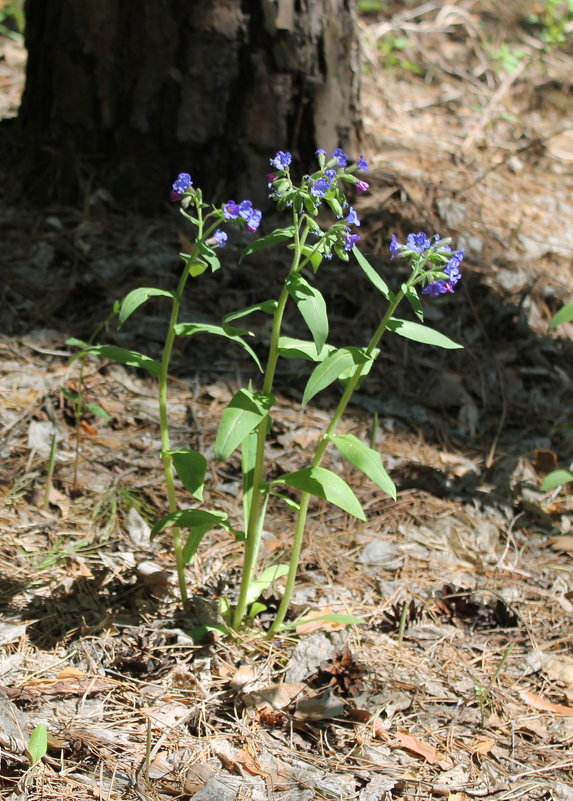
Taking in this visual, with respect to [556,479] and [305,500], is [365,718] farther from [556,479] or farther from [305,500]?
[556,479]

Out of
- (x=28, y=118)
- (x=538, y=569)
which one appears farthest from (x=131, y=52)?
(x=538, y=569)

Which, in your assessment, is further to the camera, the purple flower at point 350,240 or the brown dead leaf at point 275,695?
the brown dead leaf at point 275,695

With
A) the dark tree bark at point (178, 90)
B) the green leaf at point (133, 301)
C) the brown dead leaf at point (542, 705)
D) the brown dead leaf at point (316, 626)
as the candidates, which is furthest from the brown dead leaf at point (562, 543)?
the dark tree bark at point (178, 90)

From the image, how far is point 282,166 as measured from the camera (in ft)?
5.91

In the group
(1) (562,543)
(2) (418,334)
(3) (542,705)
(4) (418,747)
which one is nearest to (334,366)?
(2) (418,334)

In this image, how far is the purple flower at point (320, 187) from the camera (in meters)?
1.75

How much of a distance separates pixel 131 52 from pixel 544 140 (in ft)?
9.36

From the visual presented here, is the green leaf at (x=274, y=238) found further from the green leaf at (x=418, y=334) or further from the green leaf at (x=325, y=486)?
the green leaf at (x=325, y=486)

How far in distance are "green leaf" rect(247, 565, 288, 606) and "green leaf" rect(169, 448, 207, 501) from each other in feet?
1.40

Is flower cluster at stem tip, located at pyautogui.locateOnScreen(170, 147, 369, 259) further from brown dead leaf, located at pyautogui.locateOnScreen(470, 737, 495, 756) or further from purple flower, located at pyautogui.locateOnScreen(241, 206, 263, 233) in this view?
brown dead leaf, located at pyautogui.locateOnScreen(470, 737, 495, 756)

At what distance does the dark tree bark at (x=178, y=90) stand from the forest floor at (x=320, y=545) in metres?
0.28

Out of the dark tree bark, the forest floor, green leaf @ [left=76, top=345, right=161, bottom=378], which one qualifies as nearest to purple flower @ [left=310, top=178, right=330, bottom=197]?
green leaf @ [left=76, top=345, right=161, bottom=378]

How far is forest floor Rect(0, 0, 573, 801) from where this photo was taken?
1.94 meters

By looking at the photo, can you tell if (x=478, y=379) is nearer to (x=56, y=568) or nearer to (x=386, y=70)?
(x=56, y=568)
